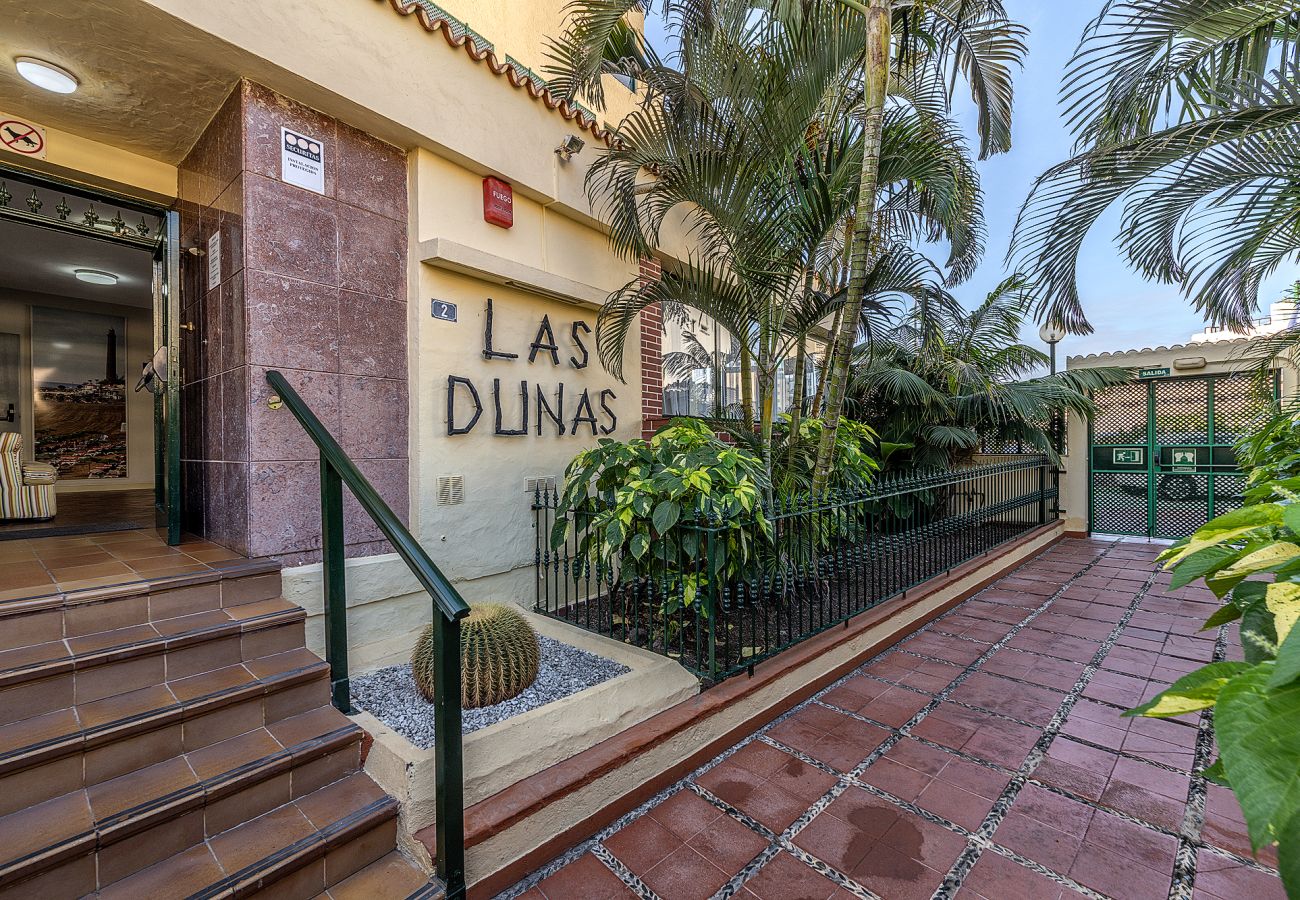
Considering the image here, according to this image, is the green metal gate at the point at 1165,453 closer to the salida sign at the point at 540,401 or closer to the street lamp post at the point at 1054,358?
the street lamp post at the point at 1054,358

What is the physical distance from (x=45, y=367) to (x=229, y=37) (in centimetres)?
614

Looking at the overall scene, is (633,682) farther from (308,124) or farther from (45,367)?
(45,367)

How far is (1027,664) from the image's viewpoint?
3.46 meters

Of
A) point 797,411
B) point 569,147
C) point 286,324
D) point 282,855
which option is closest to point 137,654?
point 282,855

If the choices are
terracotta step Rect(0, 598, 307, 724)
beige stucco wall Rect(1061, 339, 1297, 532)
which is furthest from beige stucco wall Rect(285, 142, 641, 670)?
beige stucco wall Rect(1061, 339, 1297, 532)

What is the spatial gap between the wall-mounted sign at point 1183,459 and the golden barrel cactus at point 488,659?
8.89 meters

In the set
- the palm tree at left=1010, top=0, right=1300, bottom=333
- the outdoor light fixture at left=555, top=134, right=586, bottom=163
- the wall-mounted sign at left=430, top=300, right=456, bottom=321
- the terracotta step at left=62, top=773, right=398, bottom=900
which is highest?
the outdoor light fixture at left=555, top=134, right=586, bottom=163

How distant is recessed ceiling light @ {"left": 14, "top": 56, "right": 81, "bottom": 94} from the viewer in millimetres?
2383

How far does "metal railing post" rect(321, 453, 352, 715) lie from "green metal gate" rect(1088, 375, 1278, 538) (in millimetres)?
9348

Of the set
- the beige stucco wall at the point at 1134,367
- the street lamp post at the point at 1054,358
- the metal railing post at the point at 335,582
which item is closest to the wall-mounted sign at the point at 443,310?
the metal railing post at the point at 335,582

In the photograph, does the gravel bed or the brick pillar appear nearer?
the gravel bed

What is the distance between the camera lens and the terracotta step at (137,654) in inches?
69.2

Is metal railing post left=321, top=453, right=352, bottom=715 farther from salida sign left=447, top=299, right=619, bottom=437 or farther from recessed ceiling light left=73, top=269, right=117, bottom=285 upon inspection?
recessed ceiling light left=73, top=269, right=117, bottom=285

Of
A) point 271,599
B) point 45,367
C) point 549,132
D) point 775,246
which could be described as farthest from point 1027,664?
point 45,367
